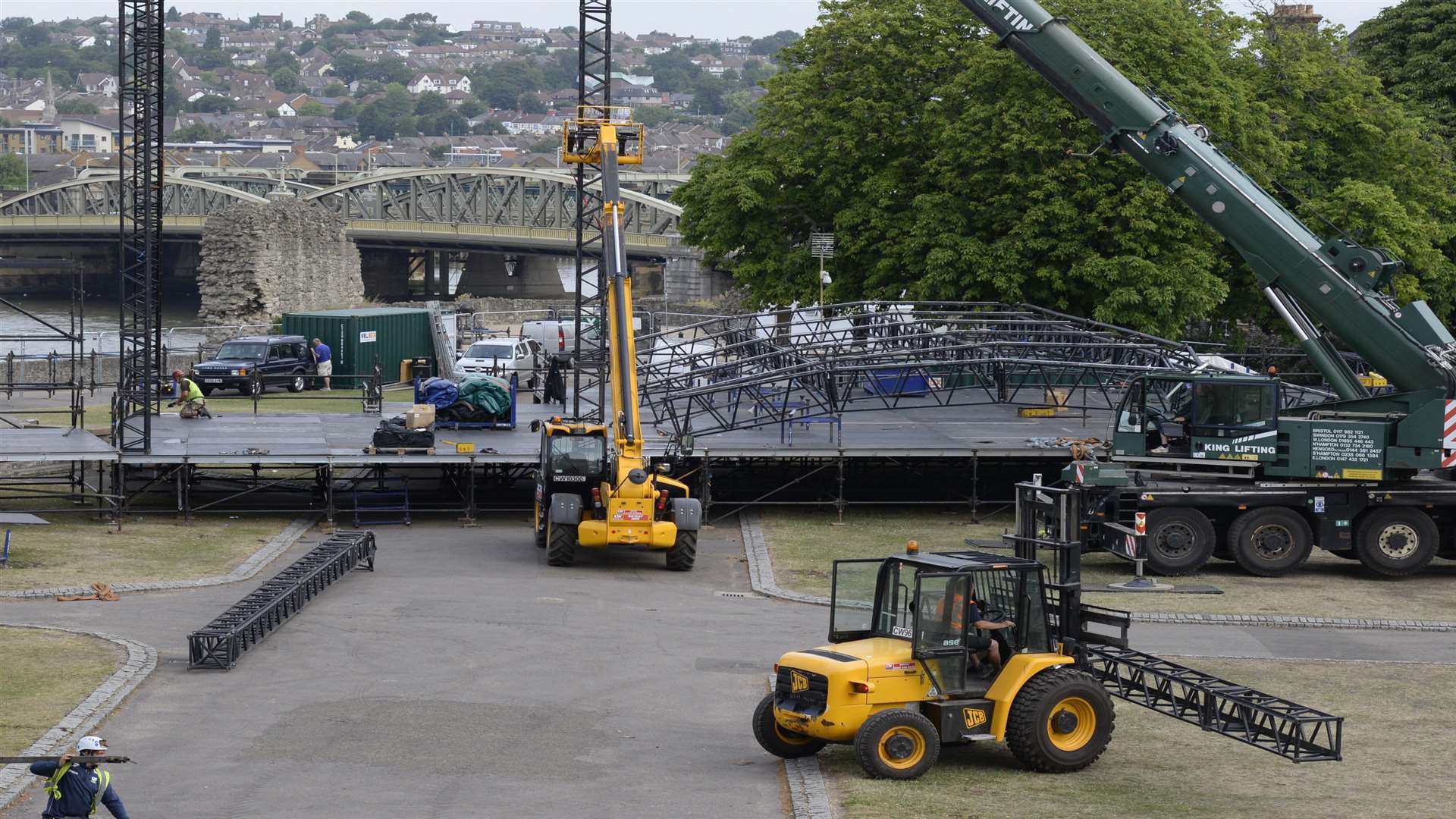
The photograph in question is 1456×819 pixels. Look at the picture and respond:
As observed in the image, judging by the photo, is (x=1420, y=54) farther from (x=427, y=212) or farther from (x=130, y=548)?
(x=427, y=212)

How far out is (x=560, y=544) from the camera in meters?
27.4

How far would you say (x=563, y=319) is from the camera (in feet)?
236

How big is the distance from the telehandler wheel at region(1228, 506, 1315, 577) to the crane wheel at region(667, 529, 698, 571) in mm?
8542

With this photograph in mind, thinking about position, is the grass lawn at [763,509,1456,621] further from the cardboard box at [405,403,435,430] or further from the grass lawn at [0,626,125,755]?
the grass lawn at [0,626,125,755]

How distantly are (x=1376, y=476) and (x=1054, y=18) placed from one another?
947cm

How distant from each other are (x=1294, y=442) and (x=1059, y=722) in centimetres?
1372

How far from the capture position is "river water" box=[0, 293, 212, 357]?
6012 cm

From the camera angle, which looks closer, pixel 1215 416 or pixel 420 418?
pixel 1215 416

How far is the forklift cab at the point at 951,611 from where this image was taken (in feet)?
50.9

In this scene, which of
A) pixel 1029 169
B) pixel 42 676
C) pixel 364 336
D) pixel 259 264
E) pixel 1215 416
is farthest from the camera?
pixel 259 264

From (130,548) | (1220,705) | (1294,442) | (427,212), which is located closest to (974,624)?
(1220,705)

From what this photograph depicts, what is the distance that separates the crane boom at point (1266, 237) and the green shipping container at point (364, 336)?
1032 inches

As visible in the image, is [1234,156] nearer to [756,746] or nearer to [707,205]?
[707,205]

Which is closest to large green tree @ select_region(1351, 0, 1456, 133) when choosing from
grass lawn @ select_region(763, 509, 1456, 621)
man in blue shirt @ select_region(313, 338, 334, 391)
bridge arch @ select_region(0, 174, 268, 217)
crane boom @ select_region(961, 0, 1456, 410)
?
crane boom @ select_region(961, 0, 1456, 410)
